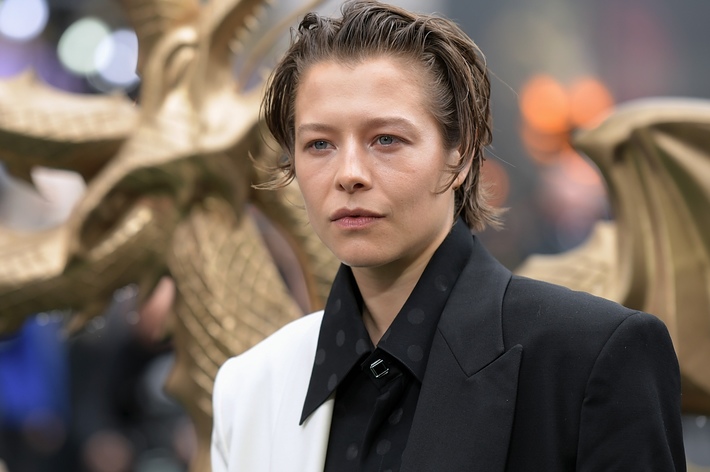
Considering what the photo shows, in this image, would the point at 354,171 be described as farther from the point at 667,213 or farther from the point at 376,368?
the point at 667,213

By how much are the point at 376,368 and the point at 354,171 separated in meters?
0.11

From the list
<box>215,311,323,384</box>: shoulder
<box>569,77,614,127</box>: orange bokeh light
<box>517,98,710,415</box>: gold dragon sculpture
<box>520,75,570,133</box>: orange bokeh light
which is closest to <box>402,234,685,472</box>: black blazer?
<box>215,311,323,384</box>: shoulder

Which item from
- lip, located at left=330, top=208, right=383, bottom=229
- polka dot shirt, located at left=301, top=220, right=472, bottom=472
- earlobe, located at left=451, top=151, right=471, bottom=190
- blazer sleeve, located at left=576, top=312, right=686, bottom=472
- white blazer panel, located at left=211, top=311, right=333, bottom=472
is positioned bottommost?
white blazer panel, located at left=211, top=311, right=333, bottom=472

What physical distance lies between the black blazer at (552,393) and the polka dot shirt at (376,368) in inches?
0.7

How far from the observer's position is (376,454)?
2.02 ft

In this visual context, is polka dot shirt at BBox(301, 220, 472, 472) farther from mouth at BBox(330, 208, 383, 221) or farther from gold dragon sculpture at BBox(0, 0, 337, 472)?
gold dragon sculpture at BBox(0, 0, 337, 472)

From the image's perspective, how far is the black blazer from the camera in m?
0.56

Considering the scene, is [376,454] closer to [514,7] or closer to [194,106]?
[194,106]

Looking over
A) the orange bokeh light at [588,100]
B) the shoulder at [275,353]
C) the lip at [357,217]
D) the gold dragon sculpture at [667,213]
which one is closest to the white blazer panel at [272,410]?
the shoulder at [275,353]

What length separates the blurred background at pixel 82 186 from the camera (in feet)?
7.86

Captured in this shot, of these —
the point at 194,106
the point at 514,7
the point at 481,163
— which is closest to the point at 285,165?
the point at 481,163

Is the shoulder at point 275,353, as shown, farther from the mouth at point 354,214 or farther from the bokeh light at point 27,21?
the bokeh light at point 27,21

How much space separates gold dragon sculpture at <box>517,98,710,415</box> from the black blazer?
0.56 m

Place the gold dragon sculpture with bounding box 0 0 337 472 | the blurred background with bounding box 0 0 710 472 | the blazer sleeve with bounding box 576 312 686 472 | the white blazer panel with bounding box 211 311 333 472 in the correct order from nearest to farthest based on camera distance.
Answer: the blazer sleeve with bounding box 576 312 686 472 → the white blazer panel with bounding box 211 311 333 472 → the gold dragon sculpture with bounding box 0 0 337 472 → the blurred background with bounding box 0 0 710 472
